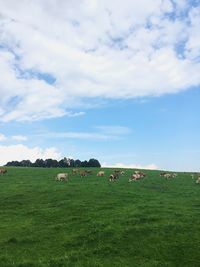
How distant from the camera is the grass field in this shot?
72.9 ft

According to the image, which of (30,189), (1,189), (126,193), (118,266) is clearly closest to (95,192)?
(126,193)

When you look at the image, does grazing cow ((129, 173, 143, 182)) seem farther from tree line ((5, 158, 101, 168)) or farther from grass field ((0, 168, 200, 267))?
tree line ((5, 158, 101, 168))

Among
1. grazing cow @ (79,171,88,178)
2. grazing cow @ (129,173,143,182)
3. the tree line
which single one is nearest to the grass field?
grazing cow @ (129,173,143,182)

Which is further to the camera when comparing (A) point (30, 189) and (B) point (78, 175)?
(B) point (78, 175)

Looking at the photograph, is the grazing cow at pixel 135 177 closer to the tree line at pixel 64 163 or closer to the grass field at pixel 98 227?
the grass field at pixel 98 227

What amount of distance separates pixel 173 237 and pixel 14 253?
9.08m

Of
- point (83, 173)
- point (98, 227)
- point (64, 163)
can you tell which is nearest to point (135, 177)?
point (83, 173)

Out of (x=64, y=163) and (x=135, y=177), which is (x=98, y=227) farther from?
(x=64, y=163)

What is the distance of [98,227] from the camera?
26.8m

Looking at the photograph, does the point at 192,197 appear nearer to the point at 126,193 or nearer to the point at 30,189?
the point at 126,193

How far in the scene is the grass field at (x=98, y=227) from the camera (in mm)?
22225

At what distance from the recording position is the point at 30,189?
1677 inches

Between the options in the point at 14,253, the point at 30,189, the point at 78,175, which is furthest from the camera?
the point at 78,175

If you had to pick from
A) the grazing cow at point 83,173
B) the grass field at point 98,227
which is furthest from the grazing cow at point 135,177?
the grass field at point 98,227
